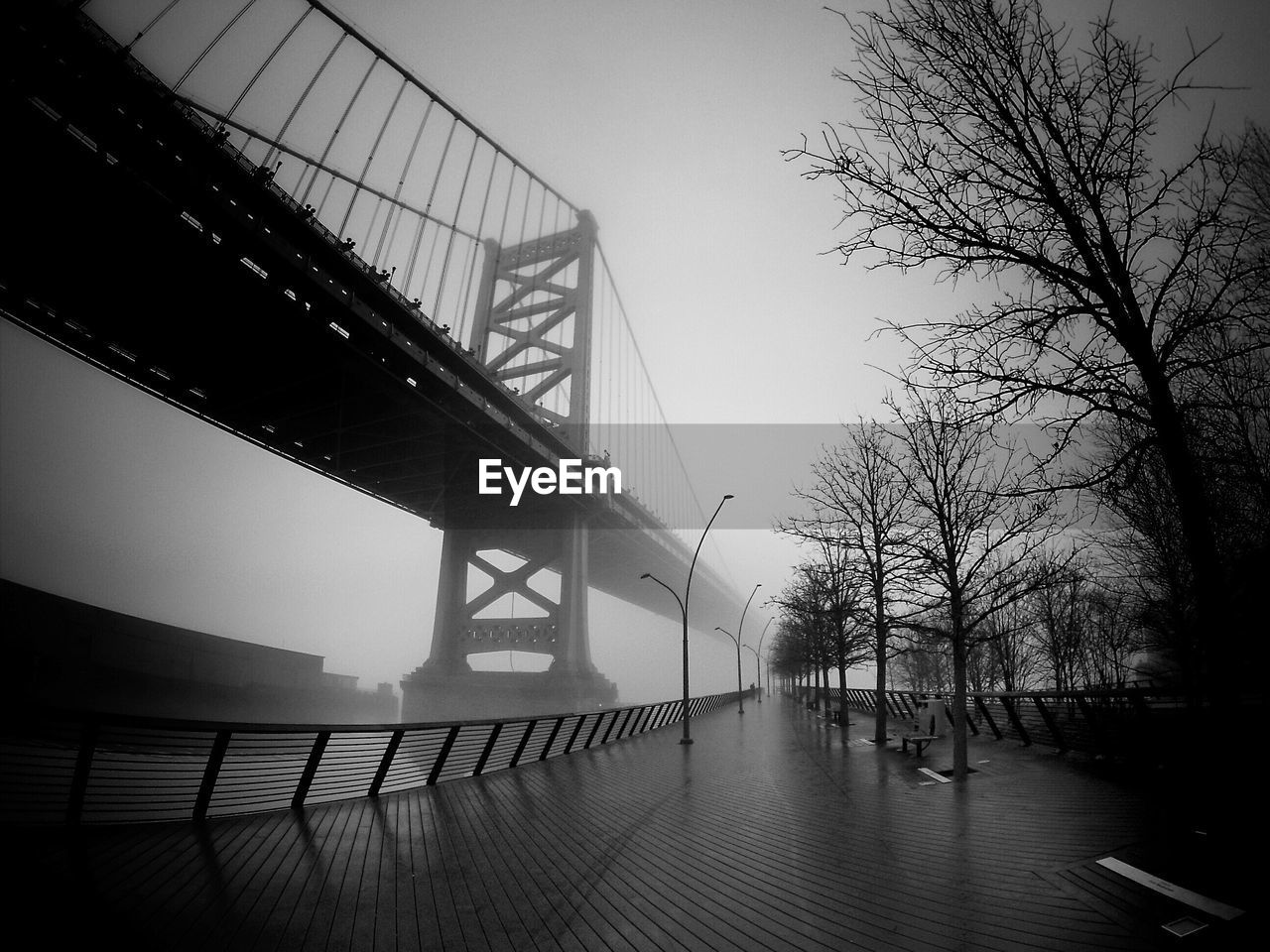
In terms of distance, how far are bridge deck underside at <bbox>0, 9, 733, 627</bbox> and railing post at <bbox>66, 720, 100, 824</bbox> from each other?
14.0 metres

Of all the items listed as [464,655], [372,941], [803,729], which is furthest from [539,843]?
[464,655]

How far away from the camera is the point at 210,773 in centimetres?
589

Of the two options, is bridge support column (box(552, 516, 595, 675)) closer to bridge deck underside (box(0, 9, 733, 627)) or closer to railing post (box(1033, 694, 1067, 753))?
bridge deck underside (box(0, 9, 733, 627))

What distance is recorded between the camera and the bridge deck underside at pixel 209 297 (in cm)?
Answer: 1276

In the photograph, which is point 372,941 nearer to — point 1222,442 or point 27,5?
point 1222,442

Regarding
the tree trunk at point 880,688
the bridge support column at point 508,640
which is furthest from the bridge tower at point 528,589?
the tree trunk at point 880,688

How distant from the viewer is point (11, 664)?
21.0 metres

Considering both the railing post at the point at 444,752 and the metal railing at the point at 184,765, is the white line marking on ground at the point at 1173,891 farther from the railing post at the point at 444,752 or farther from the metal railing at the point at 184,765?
the railing post at the point at 444,752

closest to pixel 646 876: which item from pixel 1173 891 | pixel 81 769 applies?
pixel 1173 891

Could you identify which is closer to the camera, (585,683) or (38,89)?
(38,89)

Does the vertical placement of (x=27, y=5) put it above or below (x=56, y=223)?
above

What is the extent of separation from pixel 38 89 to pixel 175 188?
2.65 metres

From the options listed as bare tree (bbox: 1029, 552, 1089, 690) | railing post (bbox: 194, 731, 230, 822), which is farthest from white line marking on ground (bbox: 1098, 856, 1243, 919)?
bare tree (bbox: 1029, 552, 1089, 690)

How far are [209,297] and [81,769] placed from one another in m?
16.5
